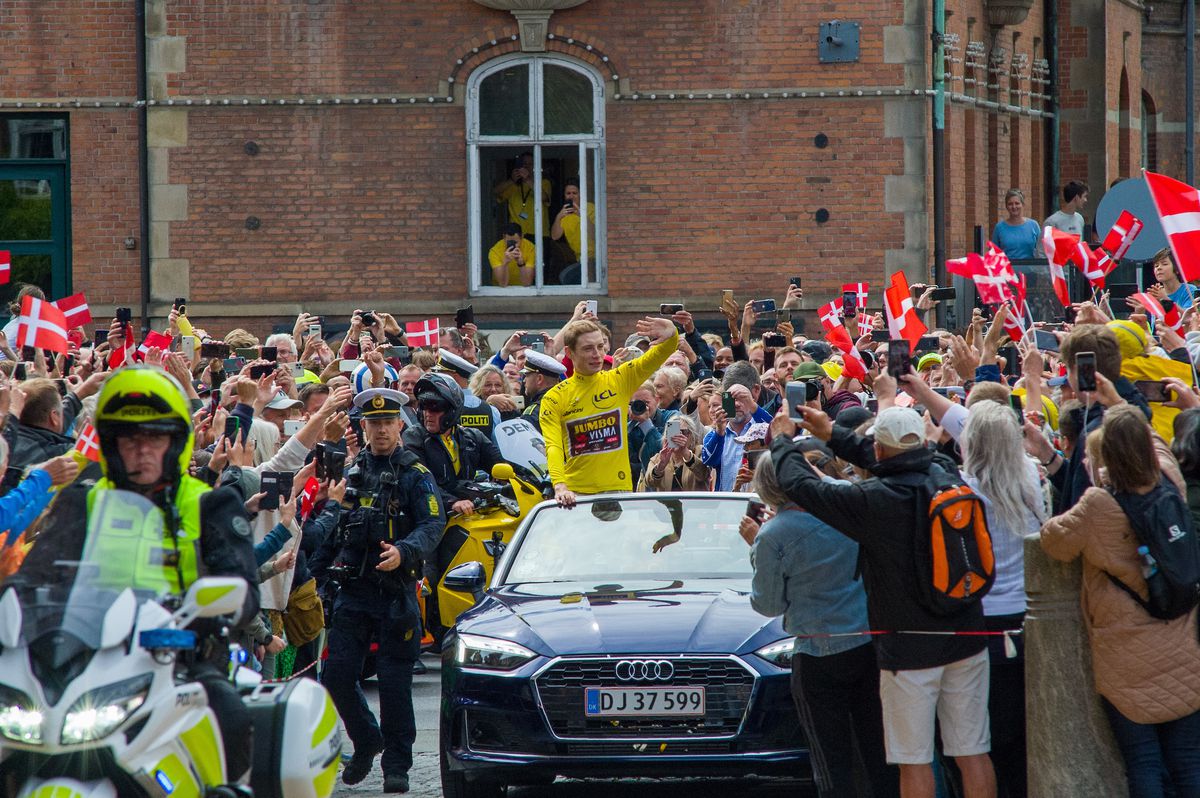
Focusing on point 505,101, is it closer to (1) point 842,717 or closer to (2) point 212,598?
(1) point 842,717

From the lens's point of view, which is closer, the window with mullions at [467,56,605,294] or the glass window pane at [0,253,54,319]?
the window with mullions at [467,56,605,294]

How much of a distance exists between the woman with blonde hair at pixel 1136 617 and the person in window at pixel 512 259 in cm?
1484

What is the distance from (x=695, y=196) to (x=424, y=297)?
127 inches

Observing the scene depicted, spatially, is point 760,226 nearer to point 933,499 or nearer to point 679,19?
point 679,19

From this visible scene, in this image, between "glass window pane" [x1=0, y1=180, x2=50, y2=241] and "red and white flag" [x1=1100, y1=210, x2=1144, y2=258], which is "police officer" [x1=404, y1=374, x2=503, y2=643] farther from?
"glass window pane" [x1=0, y1=180, x2=50, y2=241]

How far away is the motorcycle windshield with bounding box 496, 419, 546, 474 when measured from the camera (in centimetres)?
1280

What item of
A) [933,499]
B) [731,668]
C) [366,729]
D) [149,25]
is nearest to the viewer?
[933,499]

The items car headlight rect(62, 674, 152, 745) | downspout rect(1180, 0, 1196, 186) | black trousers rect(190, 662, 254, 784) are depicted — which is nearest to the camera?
car headlight rect(62, 674, 152, 745)

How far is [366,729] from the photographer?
384 inches

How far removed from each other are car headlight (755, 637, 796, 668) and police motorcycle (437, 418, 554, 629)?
10.4 feet

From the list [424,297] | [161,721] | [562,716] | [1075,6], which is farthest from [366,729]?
[1075,6]

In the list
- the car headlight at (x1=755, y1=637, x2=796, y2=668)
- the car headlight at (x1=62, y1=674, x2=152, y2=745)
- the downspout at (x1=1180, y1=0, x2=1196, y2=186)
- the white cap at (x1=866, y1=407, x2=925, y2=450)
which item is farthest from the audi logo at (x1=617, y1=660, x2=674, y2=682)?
the downspout at (x1=1180, y1=0, x2=1196, y2=186)

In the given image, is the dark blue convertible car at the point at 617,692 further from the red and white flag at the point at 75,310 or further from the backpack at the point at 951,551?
the red and white flag at the point at 75,310

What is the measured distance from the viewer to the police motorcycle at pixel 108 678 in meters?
5.18
